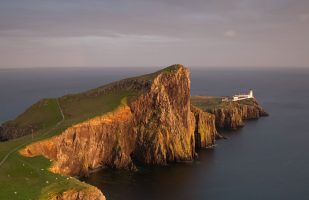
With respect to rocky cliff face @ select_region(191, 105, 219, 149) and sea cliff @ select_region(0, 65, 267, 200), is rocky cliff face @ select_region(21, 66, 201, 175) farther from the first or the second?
rocky cliff face @ select_region(191, 105, 219, 149)

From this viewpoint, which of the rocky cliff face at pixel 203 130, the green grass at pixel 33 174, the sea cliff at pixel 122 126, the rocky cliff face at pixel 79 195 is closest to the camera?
the green grass at pixel 33 174

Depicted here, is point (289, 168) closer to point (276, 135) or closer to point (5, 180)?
point (276, 135)

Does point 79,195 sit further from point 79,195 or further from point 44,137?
point 44,137

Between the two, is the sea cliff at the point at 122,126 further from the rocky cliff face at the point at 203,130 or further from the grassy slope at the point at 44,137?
the grassy slope at the point at 44,137

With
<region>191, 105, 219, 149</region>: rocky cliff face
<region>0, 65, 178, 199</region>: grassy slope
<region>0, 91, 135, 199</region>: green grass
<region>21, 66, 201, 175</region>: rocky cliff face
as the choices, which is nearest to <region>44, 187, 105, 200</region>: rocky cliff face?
<region>0, 91, 135, 199</region>: green grass

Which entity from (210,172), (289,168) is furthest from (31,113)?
(289,168)

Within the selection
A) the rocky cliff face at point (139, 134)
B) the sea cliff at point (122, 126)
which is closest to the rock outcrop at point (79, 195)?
the sea cliff at point (122, 126)

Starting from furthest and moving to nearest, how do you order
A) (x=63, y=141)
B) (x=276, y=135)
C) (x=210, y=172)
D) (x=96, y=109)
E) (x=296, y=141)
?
(x=276, y=135) → (x=296, y=141) → (x=96, y=109) → (x=210, y=172) → (x=63, y=141)
